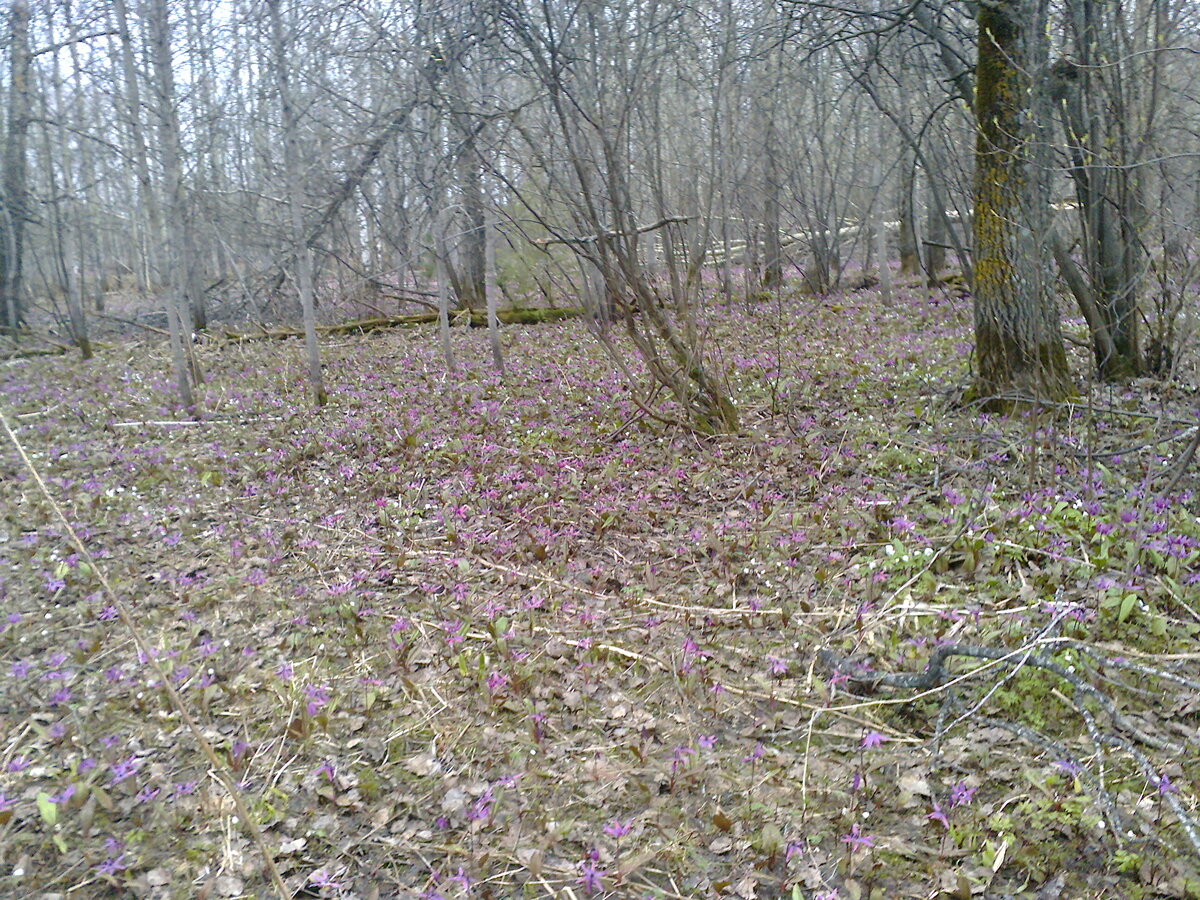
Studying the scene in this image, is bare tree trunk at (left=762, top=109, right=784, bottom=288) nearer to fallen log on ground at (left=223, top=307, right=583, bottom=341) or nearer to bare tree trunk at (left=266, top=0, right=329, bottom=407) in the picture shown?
fallen log on ground at (left=223, top=307, right=583, bottom=341)

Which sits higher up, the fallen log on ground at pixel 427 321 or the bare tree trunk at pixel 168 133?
the bare tree trunk at pixel 168 133

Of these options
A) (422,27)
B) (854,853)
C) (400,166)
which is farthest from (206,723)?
(400,166)

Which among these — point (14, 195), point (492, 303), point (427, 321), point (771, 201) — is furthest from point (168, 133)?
point (771, 201)

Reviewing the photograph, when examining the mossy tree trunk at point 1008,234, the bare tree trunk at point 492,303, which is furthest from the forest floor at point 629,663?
the bare tree trunk at point 492,303

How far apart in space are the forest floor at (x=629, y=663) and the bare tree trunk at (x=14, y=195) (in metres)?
9.29

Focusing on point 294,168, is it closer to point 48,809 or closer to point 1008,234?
point 1008,234

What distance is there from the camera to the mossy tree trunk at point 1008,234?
668cm

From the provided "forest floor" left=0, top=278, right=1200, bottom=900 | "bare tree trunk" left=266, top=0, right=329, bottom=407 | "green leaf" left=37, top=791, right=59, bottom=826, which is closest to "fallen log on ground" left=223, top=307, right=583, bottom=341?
"bare tree trunk" left=266, top=0, right=329, bottom=407

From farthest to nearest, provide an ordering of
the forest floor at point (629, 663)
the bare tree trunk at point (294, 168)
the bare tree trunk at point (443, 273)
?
the bare tree trunk at point (443, 273) < the bare tree trunk at point (294, 168) < the forest floor at point (629, 663)

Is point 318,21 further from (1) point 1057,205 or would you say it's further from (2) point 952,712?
(2) point 952,712

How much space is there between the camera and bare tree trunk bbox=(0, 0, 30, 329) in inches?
543

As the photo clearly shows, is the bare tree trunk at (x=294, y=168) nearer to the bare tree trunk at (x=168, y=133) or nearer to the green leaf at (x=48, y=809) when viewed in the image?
the bare tree trunk at (x=168, y=133)

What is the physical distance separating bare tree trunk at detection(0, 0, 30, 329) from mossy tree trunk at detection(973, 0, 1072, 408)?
44.3 ft

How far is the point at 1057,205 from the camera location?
774 centimetres
